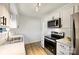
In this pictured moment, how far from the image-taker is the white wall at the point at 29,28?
1522 millimetres

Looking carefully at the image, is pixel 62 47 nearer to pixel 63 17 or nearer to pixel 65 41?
pixel 65 41

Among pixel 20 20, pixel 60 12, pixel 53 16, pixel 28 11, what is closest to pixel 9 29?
pixel 20 20

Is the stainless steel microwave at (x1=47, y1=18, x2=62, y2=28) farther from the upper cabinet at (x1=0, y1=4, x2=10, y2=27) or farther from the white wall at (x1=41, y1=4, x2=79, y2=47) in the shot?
the upper cabinet at (x1=0, y1=4, x2=10, y2=27)

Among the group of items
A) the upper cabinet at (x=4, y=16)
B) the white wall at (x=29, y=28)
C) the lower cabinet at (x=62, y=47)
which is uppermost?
the upper cabinet at (x=4, y=16)

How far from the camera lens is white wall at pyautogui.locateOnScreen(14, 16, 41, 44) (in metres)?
1.52

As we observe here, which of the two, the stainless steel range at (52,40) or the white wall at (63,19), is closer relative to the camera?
the white wall at (63,19)

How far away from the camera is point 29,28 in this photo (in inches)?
63.2

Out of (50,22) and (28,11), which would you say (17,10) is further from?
(50,22)

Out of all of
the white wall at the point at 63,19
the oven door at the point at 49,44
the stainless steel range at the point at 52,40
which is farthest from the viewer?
the oven door at the point at 49,44

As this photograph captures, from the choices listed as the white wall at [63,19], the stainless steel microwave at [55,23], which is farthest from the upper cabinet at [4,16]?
the stainless steel microwave at [55,23]

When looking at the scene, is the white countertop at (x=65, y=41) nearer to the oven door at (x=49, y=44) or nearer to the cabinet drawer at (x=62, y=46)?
the cabinet drawer at (x=62, y=46)

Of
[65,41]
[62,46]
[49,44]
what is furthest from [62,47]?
[49,44]

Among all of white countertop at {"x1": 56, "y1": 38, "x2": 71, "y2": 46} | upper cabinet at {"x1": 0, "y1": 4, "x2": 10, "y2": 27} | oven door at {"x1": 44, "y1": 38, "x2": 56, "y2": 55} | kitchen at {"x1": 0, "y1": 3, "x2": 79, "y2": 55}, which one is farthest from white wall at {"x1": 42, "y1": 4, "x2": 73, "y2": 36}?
upper cabinet at {"x1": 0, "y1": 4, "x2": 10, "y2": 27}

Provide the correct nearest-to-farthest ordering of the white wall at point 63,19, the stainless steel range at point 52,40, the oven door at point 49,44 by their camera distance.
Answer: the white wall at point 63,19
the stainless steel range at point 52,40
the oven door at point 49,44
